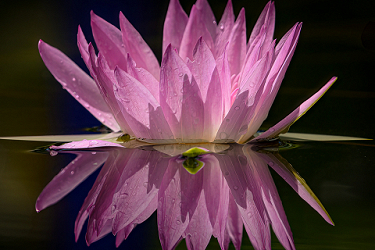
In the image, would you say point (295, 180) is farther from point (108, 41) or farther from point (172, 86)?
point (108, 41)

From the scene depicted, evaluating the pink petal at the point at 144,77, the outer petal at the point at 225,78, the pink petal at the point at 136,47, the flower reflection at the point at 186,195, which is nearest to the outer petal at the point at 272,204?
the flower reflection at the point at 186,195

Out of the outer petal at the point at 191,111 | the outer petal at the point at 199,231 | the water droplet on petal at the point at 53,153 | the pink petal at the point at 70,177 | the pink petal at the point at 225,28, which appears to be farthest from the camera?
the pink petal at the point at 225,28

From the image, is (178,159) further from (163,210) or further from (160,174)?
(163,210)

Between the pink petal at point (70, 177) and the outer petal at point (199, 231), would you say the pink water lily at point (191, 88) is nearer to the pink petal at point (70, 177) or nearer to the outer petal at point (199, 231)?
the pink petal at point (70, 177)

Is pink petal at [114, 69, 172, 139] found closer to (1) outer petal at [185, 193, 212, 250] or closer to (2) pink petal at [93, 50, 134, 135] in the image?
(2) pink petal at [93, 50, 134, 135]

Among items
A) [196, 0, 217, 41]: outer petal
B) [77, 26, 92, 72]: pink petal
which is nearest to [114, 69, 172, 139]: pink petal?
[77, 26, 92, 72]: pink petal

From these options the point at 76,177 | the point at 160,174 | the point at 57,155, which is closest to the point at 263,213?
the point at 160,174
